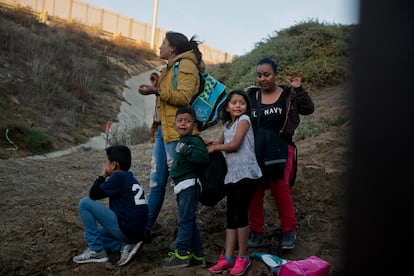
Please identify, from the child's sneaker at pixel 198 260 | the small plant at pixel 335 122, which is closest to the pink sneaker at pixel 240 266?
the child's sneaker at pixel 198 260

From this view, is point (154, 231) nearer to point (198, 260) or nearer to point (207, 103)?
point (198, 260)

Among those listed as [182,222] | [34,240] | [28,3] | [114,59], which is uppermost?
[28,3]

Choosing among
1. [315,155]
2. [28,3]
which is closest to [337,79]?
[315,155]

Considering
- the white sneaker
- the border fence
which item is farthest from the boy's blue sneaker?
the border fence

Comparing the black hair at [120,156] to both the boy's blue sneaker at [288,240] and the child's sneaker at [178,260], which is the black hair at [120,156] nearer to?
the child's sneaker at [178,260]

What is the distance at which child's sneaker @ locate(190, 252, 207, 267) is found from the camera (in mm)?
3842

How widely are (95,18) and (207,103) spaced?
36930mm

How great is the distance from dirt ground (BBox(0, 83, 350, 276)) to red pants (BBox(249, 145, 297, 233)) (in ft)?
0.84

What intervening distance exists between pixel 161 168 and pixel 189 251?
854 mm

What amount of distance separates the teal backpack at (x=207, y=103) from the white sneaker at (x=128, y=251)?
3.61ft

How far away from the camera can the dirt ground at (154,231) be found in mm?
3912

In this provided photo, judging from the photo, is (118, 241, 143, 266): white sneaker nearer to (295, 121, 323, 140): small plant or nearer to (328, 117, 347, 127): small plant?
(295, 121, 323, 140): small plant

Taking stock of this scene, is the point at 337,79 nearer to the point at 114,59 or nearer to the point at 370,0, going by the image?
the point at 370,0

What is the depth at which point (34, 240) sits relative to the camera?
4469mm
